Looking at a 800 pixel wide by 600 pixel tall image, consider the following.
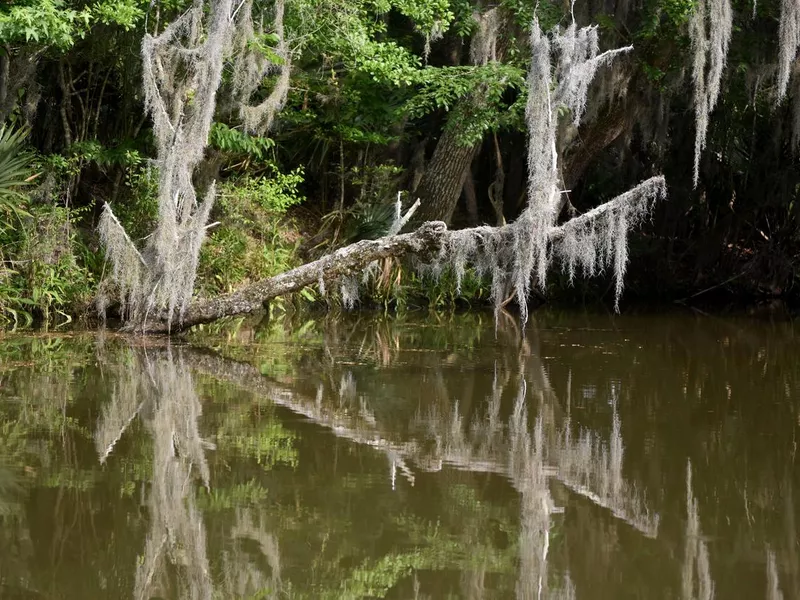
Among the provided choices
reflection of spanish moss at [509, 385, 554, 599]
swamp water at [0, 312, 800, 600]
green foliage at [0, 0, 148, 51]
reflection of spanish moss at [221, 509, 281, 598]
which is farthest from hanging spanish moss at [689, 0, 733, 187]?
reflection of spanish moss at [221, 509, 281, 598]

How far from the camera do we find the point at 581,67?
39.1ft

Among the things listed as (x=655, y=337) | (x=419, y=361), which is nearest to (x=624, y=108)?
(x=655, y=337)

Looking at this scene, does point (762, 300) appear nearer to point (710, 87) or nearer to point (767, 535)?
point (710, 87)

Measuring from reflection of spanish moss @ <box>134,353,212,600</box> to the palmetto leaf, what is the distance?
17.4 feet

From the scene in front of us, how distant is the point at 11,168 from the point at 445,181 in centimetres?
731

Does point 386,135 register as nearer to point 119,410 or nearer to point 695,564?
point 119,410

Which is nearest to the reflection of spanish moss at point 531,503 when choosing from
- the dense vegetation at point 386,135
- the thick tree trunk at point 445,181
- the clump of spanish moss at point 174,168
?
the clump of spanish moss at point 174,168

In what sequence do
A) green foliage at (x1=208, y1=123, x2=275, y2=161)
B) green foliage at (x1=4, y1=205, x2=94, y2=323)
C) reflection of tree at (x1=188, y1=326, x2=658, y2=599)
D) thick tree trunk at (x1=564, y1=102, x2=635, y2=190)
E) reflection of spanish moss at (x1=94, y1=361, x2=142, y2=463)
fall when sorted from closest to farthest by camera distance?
reflection of tree at (x1=188, y1=326, x2=658, y2=599) < reflection of spanish moss at (x1=94, y1=361, x2=142, y2=463) < green foliage at (x1=4, y1=205, x2=94, y2=323) < green foliage at (x1=208, y1=123, x2=275, y2=161) < thick tree trunk at (x1=564, y1=102, x2=635, y2=190)

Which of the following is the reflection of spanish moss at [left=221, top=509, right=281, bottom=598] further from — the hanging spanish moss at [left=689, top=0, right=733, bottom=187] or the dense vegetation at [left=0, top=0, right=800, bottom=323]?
the hanging spanish moss at [left=689, top=0, right=733, bottom=187]

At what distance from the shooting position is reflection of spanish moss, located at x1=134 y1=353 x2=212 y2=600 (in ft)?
14.3

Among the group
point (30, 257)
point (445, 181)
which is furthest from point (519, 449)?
point (445, 181)

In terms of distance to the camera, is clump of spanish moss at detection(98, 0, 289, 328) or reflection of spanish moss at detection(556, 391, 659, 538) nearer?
reflection of spanish moss at detection(556, 391, 659, 538)

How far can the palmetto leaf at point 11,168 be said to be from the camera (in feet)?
40.9

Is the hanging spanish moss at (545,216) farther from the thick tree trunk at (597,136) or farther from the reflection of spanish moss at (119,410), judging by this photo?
the thick tree trunk at (597,136)
